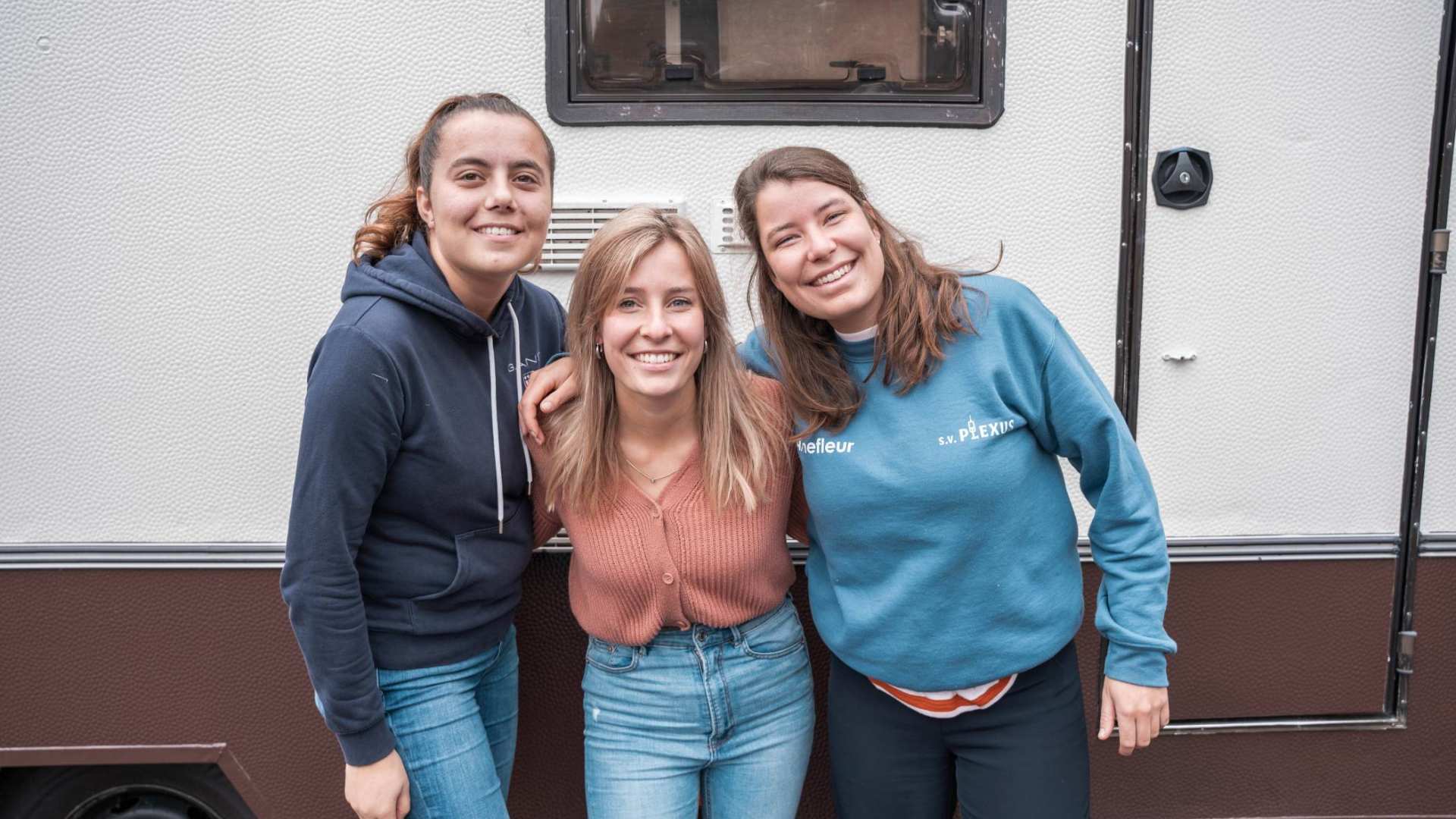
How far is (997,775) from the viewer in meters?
1.49

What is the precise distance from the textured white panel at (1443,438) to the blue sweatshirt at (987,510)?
1.01 meters

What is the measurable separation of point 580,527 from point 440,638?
0.31 m

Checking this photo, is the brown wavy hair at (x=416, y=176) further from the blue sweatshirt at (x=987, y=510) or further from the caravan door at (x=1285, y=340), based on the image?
the caravan door at (x=1285, y=340)

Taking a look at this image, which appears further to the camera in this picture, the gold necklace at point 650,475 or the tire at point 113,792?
the tire at point 113,792

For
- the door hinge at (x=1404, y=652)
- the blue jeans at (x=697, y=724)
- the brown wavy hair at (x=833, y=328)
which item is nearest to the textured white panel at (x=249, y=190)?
the brown wavy hair at (x=833, y=328)

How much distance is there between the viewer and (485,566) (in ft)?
5.04

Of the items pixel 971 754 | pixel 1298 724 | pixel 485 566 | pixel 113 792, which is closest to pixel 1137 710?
pixel 971 754

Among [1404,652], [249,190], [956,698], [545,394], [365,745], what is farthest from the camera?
[1404,652]

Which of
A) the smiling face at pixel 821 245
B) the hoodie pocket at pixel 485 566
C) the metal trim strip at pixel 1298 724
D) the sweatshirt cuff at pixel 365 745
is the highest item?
the smiling face at pixel 821 245

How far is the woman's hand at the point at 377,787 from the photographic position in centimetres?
141

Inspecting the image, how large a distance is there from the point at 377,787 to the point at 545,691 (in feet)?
2.26

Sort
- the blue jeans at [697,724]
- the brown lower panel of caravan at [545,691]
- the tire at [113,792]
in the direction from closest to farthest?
the blue jeans at [697,724] → the brown lower panel of caravan at [545,691] → the tire at [113,792]

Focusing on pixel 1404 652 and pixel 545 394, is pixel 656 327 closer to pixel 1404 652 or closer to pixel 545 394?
pixel 545 394

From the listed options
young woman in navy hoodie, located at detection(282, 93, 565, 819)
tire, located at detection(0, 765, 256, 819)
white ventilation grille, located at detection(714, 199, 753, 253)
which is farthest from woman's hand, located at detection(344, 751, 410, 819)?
white ventilation grille, located at detection(714, 199, 753, 253)
